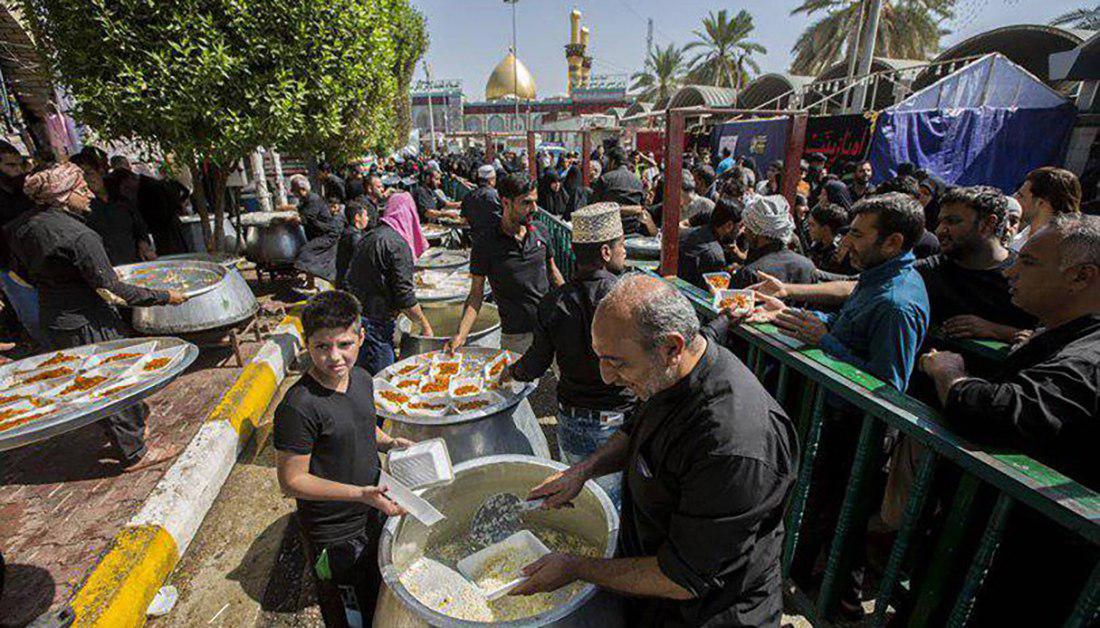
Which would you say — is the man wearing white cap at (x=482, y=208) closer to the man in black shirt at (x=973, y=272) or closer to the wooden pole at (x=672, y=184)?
the wooden pole at (x=672, y=184)

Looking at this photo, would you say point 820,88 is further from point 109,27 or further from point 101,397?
point 101,397

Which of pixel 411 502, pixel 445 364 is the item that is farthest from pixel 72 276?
pixel 411 502

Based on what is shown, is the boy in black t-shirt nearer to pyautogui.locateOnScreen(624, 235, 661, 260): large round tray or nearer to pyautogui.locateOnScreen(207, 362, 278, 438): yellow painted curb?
pyautogui.locateOnScreen(207, 362, 278, 438): yellow painted curb

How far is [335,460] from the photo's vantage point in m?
2.40

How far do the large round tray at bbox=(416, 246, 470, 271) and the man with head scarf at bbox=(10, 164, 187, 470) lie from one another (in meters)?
3.50

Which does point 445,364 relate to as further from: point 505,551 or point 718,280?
point 718,280

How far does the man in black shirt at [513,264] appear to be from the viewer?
4.14 m

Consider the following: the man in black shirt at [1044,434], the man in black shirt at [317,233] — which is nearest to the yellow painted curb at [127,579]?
the man in black shirt at [1044,434]

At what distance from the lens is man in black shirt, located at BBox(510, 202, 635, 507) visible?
2.89 meters

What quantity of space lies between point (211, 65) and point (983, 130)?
15.7m

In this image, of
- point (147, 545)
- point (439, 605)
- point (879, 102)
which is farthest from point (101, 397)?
point (879, 102)

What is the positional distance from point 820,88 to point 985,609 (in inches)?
1003

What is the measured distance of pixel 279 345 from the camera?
20.4 feet

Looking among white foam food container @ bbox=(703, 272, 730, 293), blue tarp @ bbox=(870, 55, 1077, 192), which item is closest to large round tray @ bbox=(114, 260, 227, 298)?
white foam food container @ bbox=(703, 272, 730, 293)
